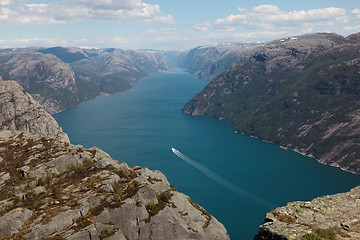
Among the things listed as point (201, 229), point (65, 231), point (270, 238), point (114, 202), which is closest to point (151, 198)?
point (114, 202)

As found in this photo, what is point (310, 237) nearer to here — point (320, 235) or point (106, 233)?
point (320, 235)

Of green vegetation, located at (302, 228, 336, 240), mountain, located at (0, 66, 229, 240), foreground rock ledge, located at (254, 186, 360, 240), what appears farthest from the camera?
mountain, located at (0, 66, 229, 240)

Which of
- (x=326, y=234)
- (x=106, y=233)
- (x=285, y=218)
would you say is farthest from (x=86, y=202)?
(x=326, y=234)

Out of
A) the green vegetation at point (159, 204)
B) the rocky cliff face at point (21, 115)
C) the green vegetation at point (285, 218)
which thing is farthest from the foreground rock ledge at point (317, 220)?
the rocky cliff face at point (21, 115)

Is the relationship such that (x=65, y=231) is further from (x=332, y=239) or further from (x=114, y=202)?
(x=332, y=239)

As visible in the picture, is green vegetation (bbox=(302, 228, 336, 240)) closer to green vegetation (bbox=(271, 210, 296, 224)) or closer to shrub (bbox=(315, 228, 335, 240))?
shrub (bbox=(315, 228, 335, 240))

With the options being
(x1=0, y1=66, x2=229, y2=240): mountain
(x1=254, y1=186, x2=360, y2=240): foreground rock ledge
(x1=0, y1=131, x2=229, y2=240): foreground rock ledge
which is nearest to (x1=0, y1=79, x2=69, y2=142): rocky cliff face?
(x1=0, y1=66, x2=229, y2=240): mountain

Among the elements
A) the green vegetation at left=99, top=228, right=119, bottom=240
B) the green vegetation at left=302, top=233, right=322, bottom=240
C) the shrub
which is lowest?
the green vegetation at left=99, top=228, right=119, bottom=240

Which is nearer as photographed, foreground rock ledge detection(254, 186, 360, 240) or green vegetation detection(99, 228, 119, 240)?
foreground rock ledge detection(254, 186, 360, 240)
